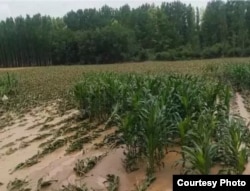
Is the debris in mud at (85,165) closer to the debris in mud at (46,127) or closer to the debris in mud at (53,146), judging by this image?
the debris in mud at (53,146)

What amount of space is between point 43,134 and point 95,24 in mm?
65470

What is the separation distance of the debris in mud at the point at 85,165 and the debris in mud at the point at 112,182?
0.42 meters

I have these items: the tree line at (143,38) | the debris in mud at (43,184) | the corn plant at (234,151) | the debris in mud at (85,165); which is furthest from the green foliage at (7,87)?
the tree line at (143,38)

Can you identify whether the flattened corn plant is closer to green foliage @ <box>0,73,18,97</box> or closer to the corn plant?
the corn plant

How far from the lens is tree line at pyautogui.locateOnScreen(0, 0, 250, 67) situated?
51.3m

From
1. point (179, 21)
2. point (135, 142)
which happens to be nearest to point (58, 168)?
point (135, 142)

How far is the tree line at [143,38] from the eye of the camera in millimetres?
51312

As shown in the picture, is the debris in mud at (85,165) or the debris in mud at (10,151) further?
the debris in mud at (10,151)

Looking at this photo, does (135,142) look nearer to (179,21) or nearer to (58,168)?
(58,168)

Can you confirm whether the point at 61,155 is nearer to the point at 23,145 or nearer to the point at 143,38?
the point at 23,145

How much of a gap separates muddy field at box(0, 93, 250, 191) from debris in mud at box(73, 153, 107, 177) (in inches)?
1.7

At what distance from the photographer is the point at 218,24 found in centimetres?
5512

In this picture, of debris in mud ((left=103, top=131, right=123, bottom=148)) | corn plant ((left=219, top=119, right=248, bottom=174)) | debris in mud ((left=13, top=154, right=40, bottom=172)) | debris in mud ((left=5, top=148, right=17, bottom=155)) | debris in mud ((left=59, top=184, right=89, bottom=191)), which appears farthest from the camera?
debris in mud ((left=5, top=148, right=17, bottom=155))

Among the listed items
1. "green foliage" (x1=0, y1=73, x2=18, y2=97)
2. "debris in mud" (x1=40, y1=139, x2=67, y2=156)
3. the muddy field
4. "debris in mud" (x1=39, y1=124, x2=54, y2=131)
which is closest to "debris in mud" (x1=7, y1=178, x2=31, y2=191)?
the muddy field
